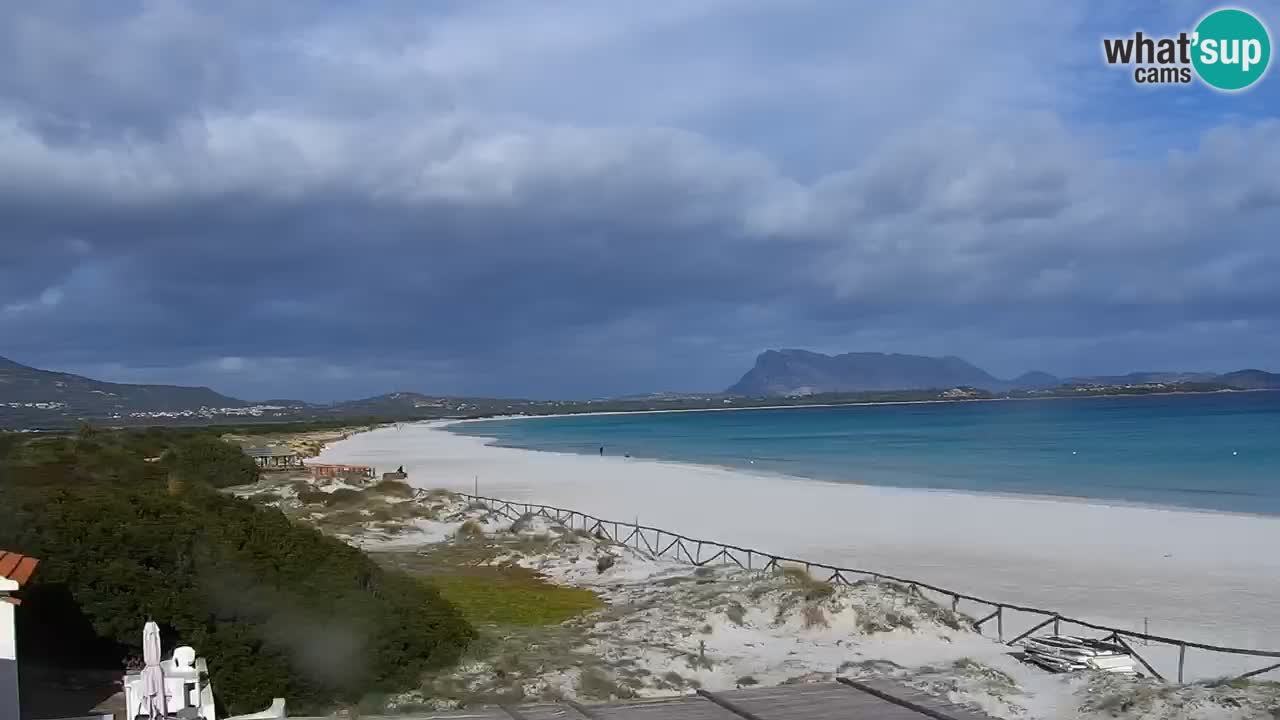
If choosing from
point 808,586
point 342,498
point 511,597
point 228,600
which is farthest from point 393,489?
point 228,600

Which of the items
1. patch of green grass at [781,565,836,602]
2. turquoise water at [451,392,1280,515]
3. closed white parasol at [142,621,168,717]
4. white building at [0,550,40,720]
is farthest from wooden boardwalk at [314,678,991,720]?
turquoise water at [451,392,1280,515]

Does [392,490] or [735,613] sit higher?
A: [392,490]

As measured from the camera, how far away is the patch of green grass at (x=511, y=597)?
1777 cm

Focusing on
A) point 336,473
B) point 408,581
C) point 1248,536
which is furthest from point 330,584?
point 336,473

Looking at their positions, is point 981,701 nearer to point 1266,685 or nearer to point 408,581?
point 1266,685

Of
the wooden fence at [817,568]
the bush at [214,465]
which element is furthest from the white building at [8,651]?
the bush at [214,465]

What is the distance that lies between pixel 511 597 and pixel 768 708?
11.9m

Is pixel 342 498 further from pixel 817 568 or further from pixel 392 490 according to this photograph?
pixel 817 568

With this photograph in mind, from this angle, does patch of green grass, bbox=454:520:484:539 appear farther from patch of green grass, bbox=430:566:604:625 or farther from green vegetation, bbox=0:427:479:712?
green vegetation, bbox=0:427:479:712

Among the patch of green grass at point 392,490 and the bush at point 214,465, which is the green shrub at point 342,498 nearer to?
the patch of green grass at point 392,490

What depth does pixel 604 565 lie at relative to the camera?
22.8m

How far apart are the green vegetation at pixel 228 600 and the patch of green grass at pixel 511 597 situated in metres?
3.74

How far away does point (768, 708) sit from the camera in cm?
840

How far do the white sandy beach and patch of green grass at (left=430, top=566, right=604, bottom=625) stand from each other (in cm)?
685
